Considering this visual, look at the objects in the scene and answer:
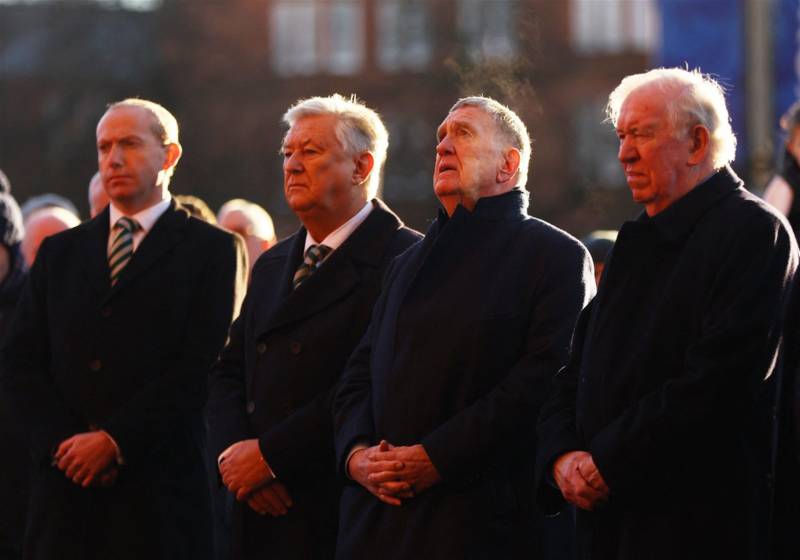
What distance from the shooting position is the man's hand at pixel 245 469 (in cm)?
635

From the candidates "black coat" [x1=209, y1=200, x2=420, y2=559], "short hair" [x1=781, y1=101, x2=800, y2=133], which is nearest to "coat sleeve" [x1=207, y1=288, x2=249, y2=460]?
"black coat" [x1=209, y1=200, x2=420, y2=559]

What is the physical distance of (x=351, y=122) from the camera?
22.2ft

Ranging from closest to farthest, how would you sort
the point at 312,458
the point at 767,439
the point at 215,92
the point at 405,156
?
the point at 767,439
the point at 312,458
the point at 405,156
the point at 215,92

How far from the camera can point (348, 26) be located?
150 ft

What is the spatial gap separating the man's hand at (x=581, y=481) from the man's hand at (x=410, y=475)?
47 centimetres

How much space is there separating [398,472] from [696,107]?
150 centimetres

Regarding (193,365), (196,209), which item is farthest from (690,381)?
(196,209)

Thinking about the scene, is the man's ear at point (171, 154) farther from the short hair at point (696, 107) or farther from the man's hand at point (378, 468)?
the short hair at point (696, 107)

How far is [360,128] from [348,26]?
3953 centimetres

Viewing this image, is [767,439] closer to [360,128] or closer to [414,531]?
[414,531]

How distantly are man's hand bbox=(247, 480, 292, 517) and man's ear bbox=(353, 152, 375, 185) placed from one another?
1219 mm

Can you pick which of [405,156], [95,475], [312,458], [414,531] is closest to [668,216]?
[414,531]

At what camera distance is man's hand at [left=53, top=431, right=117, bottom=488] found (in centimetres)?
679

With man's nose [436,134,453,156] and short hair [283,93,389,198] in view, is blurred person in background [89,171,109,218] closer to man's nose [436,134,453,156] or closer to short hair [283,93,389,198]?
short hair [283,93,389,198]
